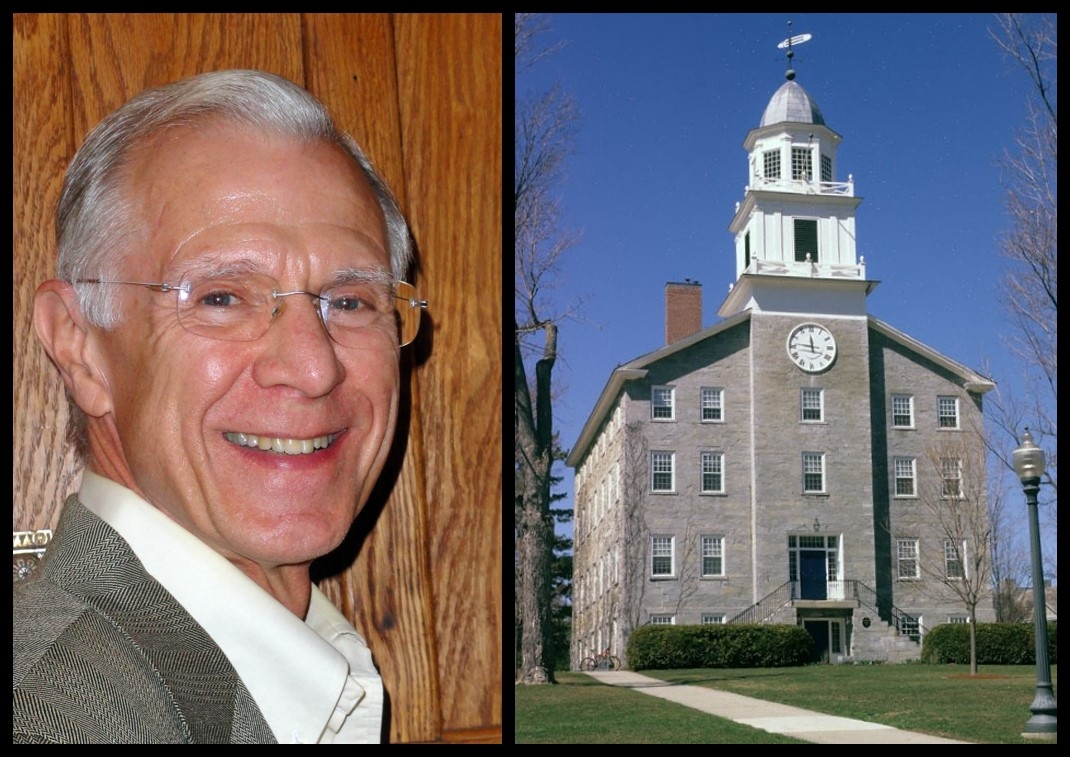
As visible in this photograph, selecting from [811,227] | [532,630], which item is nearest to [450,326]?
[532,630]

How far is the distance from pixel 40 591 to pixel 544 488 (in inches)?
68.8

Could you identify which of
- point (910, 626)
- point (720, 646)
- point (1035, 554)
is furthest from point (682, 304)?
point (910, 626)

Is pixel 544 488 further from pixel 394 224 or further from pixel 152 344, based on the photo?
pixel 152 344

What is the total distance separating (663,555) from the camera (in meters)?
3.47

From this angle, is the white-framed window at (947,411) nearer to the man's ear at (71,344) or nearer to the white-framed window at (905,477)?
the white-framed window at (905,477)

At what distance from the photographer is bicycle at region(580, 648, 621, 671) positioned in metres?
3.04

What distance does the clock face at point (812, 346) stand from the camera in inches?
123

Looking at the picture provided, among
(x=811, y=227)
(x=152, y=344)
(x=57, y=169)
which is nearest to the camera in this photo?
(x=152, y=344)

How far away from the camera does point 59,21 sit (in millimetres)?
1224

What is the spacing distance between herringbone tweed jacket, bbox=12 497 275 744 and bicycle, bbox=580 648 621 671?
216cm

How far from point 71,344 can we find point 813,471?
3.10m

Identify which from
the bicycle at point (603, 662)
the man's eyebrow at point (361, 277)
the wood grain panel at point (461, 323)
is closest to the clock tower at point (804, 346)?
the bicycle at point (603, 662)

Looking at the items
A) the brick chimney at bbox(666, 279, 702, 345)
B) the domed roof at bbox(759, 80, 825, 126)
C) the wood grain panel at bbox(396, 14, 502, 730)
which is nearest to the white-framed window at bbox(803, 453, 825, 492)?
the brick chimney at bbox(666, 279, 702, 345)

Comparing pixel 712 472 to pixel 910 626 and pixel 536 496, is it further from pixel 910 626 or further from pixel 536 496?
pixel 536 496
